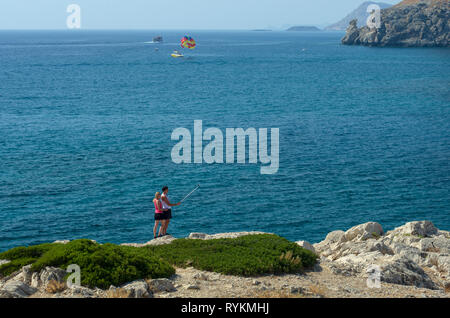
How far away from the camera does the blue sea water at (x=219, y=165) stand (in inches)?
1558

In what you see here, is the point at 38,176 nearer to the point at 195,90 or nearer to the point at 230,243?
the point at 230,243

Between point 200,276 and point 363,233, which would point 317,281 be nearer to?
point 200,276

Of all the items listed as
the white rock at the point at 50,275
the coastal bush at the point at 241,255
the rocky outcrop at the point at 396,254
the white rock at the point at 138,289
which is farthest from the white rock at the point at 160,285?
the rocky outcrop at the point at 396,254

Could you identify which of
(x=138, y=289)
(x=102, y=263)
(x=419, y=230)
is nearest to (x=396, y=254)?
(x=419, y=230)

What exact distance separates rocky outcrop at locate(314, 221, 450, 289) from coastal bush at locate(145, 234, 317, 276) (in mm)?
1810

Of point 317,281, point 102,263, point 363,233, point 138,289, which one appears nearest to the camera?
point 138,289

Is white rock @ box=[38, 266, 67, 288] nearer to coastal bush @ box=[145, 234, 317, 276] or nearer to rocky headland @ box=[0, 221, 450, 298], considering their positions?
rocky headland @ box=[0, 221, 450, 298]

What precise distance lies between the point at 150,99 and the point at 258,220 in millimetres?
56714

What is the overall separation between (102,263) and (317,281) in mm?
7555

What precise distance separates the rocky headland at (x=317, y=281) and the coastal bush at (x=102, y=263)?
34 cm

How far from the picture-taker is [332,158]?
54000 mm

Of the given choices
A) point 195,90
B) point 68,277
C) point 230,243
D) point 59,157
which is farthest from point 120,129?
point 68,277

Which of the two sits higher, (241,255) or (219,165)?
(241,255)

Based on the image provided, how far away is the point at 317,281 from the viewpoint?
59.2 feet
